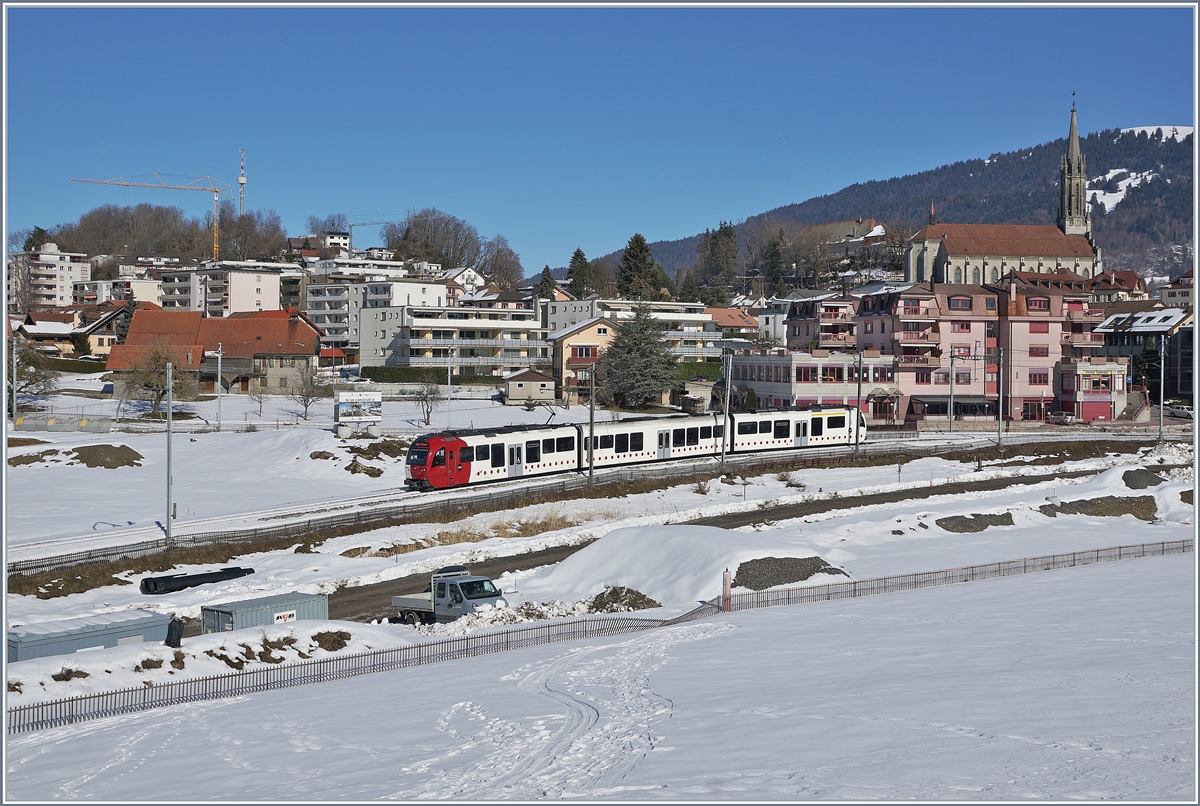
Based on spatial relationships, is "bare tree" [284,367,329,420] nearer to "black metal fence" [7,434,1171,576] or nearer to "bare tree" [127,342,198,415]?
"bare tree" [127,342,198,415]

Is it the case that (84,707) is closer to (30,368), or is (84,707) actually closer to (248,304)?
(30,368)

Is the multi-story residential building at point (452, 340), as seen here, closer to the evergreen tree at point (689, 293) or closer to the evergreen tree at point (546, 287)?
the evergreen tree at point (546, 287)

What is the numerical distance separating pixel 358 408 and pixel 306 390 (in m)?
14.6

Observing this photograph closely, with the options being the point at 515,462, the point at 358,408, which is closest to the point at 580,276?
the point at 358,408

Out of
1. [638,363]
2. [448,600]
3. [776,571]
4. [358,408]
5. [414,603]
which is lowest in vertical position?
[414,603]

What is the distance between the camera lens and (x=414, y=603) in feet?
102

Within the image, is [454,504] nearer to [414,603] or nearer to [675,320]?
[414,603]

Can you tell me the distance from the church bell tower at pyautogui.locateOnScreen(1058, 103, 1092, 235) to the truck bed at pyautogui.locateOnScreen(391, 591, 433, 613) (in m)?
168

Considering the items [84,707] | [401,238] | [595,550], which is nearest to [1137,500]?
[595,550]

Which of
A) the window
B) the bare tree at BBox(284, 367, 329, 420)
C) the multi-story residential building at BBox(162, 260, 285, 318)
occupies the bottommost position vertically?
the bare tree at BBox(284, 367, 329, 420)

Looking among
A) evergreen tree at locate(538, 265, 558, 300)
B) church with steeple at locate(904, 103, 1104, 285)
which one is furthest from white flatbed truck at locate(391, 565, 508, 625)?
church with steeple at locate(904, 103, 1104, 285)

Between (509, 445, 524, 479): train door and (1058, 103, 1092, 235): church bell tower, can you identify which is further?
(1058, 103, 1092, 235): church bell tower

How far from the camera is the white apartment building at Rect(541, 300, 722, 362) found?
102125mm

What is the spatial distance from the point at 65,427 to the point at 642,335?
42.9 meters
